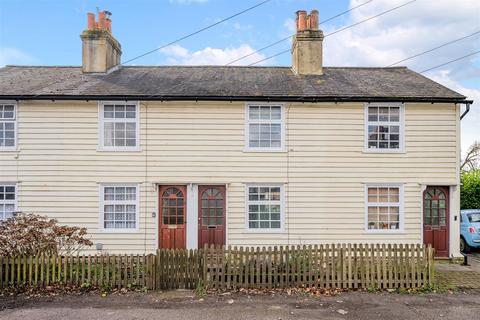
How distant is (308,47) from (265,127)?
14.0ft

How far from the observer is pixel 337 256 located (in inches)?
332

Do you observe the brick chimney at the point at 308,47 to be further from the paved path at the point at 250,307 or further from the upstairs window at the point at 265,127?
the paved path at the point at 250,307

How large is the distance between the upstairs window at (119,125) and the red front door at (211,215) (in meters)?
3.01

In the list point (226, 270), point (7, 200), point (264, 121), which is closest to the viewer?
point (226, 270)

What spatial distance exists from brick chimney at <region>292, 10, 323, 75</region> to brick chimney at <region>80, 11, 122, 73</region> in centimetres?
785

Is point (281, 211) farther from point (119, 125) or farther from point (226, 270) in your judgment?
point (119, 125)

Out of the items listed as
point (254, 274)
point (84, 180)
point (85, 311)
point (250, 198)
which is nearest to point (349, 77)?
point (250, 198)

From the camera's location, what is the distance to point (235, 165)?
39.0 ft

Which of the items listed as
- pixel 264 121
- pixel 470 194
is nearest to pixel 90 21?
pixel 264 121

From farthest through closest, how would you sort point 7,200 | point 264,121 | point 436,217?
point 436,217
point 264,121
point 7,200

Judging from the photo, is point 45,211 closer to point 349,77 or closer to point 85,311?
point 85,311

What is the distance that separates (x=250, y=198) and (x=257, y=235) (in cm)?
131

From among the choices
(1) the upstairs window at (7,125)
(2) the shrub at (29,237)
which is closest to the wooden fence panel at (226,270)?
(2) the shrub at (29,237)

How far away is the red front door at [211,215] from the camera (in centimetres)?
1185
